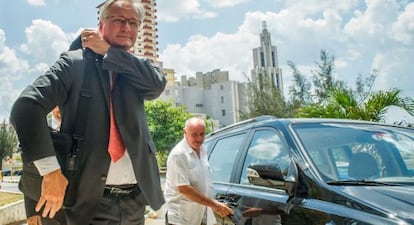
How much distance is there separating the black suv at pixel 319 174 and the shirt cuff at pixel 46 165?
4.51 ft

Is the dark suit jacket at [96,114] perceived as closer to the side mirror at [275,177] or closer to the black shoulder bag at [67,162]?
the black shoulder bag at [67,162]

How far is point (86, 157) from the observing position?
166cm

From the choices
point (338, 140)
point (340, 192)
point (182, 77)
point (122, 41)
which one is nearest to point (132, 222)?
point (122, 41)

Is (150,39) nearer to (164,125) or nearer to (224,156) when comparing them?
(164,125)

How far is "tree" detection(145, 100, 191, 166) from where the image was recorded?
4200 cm

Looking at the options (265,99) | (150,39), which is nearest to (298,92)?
(265,99)

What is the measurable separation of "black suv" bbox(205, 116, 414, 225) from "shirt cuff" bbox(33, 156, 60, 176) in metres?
1.37

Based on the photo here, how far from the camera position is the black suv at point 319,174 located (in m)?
2.03

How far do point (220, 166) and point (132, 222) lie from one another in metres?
2.03

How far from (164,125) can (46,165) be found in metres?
41.7

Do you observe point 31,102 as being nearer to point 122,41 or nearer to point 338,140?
point 122,41

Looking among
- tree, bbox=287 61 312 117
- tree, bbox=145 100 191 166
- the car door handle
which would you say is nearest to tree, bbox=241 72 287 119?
tree, bbox=287 61 312 117

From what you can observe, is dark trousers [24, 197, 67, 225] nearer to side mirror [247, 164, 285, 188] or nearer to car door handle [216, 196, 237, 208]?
side mirror [247, 164, 285, 188]

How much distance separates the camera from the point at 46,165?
150 centimetres
